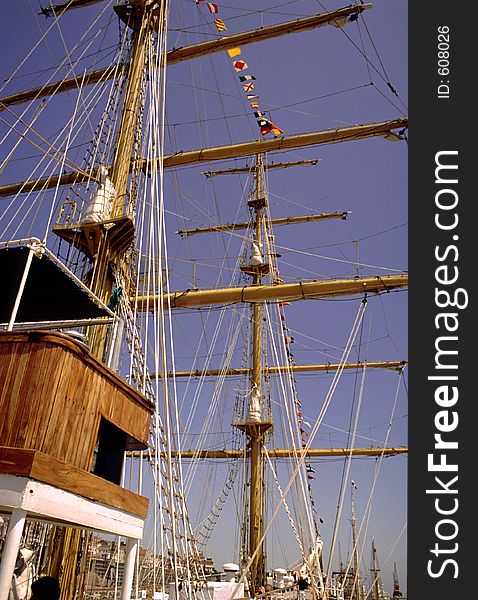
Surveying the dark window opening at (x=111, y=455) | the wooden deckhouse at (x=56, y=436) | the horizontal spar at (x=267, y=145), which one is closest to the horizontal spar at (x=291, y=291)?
the horizontal spar at (x=267, y=145)

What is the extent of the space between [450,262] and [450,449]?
164cm

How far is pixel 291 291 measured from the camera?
52.6 ft

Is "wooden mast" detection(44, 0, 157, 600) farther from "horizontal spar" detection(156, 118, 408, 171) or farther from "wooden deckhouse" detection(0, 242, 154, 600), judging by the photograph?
"horizontal spar" detection(156, 118, 408, 171)

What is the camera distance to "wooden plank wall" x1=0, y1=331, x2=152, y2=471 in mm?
3838

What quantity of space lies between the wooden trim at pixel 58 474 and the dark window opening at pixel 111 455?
764 millimetres

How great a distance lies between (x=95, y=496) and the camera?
4219 mm

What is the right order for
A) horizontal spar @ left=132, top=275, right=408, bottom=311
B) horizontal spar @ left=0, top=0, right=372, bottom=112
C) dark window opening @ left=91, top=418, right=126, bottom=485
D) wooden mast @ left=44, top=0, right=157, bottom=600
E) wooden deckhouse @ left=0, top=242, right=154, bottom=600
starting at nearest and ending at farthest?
wooden deckhouse @ left=0, top=242, right=154, bottom=600, dark window opening @ left=91, top=418, right=126, bottom=485, wooden mast @ left=44, top=0, right=157, bottom=600, horizontal spar @ left=132, top=275, right=408, bottom=311, horizontal spar @ left=0, top=0, right=372, bottom=112

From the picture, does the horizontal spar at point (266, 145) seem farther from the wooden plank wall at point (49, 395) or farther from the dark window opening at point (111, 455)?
the wooden plank wall at point (49, 395)

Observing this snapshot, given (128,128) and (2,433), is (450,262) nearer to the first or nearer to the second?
(2,433)

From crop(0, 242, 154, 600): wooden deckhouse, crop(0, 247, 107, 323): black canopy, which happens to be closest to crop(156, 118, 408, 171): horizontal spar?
crop(0, 247, 107, 323): black canopy

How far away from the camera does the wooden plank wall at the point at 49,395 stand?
384 cm

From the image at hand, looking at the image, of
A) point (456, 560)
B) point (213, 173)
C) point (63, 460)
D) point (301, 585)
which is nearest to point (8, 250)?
point (63, 460)

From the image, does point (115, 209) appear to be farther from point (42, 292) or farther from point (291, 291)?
point (291, 291)

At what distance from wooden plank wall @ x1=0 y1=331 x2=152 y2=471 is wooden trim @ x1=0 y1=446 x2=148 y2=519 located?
11cm
